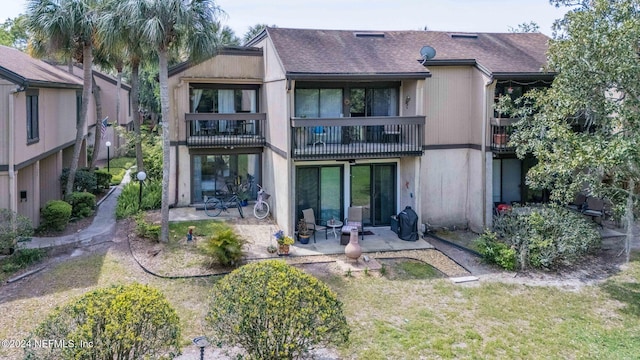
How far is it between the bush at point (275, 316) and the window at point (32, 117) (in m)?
11.4

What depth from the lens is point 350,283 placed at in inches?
474

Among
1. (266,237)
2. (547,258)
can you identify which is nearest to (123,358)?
(266,237)

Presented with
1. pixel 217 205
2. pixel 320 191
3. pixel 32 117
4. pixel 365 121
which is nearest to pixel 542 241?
pixel 365 121

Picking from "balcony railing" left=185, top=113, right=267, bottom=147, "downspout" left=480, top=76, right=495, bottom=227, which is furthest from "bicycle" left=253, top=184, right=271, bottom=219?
"downspout" left=480, top=76, right=495, bottom=227

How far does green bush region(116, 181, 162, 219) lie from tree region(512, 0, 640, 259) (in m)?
13.9

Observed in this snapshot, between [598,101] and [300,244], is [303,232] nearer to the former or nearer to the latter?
[300,244]

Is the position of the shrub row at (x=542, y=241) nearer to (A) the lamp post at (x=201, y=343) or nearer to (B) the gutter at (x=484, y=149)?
(B) the gutter at (x=484, y=149)

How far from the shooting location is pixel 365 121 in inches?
607

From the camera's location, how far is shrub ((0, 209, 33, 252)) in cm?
1254

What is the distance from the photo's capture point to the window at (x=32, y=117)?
15.4m

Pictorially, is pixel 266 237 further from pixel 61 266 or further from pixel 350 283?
pixel 61 266

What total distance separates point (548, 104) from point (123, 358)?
11.9 metres

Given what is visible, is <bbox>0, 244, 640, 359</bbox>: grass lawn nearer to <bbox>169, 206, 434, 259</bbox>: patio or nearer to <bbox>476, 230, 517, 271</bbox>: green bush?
<bbox>476, 230, 517, 271</bbox>: green bush

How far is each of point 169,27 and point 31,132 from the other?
6.21m
